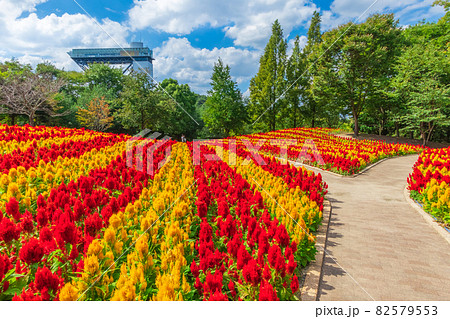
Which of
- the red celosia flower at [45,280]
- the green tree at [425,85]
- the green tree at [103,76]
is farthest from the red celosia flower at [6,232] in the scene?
the green tree at [103,76]

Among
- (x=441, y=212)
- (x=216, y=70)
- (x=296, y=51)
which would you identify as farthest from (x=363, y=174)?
(x=296, y=51)

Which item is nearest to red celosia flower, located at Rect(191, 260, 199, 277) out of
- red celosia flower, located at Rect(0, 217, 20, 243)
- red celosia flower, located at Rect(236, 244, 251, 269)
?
red celosia flower, located at Rect(236, 244, 251, 269)

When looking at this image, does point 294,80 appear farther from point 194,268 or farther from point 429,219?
point 194,268

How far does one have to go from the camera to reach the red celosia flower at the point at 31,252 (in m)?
2.20

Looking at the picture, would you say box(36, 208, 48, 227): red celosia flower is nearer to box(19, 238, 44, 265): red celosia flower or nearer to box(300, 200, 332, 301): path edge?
box(19, 238, 44, 265): red celosia flower

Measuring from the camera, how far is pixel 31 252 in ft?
7.33

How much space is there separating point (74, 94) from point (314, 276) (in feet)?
159

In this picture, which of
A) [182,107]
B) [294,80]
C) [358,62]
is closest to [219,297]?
[358,62]

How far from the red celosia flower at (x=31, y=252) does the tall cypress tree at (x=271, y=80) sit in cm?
3170

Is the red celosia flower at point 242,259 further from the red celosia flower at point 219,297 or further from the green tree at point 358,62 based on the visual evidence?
the green tree at point 358,62

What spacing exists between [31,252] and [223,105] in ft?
100

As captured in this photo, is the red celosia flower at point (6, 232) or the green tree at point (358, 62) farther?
the green tree at point (358, 62)

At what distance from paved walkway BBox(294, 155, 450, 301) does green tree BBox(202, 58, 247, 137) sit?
26.2m
